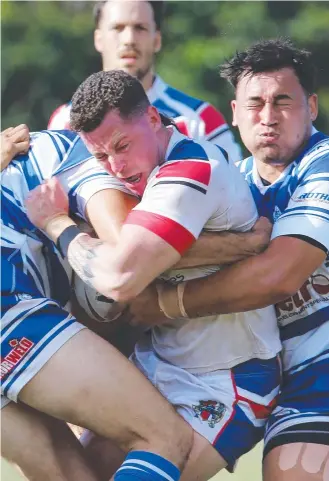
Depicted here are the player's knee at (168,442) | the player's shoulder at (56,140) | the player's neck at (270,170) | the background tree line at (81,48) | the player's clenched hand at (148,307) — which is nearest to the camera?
the player's knee at (168,442)

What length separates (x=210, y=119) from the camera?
6199mm

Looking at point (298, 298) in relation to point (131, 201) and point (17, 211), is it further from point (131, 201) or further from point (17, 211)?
point (17, 211)

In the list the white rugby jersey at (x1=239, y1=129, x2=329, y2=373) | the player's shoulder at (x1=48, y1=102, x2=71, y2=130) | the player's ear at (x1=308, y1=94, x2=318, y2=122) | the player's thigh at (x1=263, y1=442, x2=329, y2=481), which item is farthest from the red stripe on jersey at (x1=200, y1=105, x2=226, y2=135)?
the player's thigh at (x1=263, y1=442, x2=329, y2=481)

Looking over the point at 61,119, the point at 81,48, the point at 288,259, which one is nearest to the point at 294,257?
the point at 288,259

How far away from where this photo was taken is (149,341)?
4086 millimetres

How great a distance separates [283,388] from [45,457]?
886 mm

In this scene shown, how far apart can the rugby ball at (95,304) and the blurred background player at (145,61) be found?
2120mm

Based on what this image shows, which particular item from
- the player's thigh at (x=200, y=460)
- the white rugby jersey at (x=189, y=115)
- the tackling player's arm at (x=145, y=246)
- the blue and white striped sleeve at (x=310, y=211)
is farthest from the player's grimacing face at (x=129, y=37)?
the player's thigh at (x=200, y=460)

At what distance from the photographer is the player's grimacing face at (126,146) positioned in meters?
3.65

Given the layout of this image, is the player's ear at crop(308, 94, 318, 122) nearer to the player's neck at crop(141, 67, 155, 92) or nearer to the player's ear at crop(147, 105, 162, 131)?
the player's ear at crop(147, 105, 162, 131)

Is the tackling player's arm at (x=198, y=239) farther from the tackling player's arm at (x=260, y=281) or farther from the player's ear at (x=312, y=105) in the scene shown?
the player's ear at (x=312, y=105)

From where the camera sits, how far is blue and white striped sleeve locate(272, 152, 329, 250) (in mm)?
3752

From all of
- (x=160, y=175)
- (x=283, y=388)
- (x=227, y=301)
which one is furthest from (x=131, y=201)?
(x=283, y=388)

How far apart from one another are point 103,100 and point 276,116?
2.37 feet
